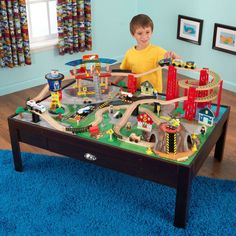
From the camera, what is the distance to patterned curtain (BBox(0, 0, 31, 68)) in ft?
12.6

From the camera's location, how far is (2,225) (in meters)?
2.42

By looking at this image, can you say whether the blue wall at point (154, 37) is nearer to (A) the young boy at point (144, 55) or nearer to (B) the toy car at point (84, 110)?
(A) the young boy at point (144, 55)

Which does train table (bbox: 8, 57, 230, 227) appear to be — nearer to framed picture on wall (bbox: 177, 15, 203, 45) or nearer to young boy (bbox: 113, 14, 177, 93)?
young boy (bbox: 113, 14, 177, 93)

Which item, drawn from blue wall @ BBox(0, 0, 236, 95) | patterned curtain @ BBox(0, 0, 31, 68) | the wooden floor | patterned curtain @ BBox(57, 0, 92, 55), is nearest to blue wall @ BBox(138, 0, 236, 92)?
blue wall @ BBox(0, 0, 236, 95)

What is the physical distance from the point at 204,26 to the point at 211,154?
66.2 inches

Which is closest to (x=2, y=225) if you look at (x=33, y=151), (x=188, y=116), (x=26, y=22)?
(x=33, y=151)

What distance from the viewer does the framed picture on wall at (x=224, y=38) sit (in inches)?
156

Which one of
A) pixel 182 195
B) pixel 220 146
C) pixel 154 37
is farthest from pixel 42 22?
pixel 182 195

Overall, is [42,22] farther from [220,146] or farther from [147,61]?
[220,146]

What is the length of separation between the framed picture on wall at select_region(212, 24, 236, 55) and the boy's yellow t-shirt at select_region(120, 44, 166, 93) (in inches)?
48.8

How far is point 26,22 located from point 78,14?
2.00 ft

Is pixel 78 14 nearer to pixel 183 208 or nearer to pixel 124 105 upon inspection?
pixel 124 105

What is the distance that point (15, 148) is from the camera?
2768 mm

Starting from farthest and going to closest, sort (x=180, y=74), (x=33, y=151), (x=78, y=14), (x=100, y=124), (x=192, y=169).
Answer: (x=180, y=74), (x=78, y=14), (x=33, y=151), (x=100, y=124), (x=192, y=169)
